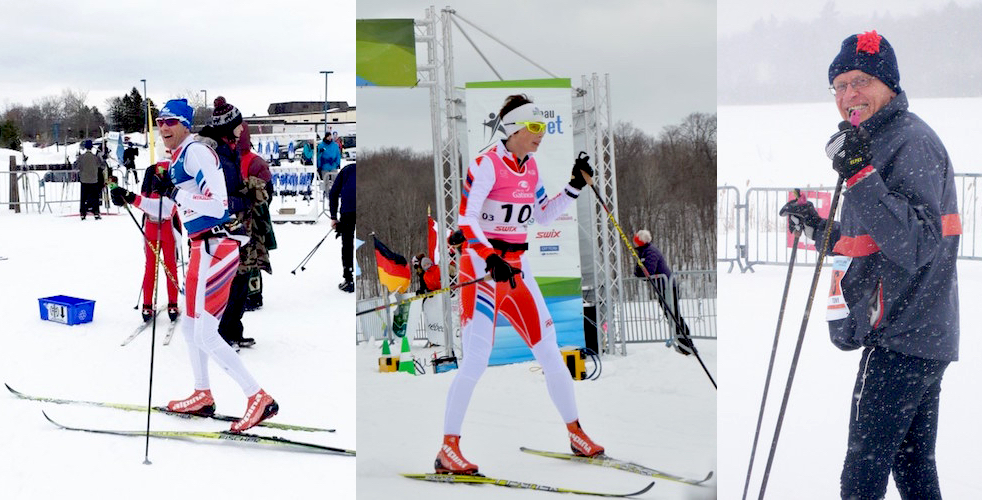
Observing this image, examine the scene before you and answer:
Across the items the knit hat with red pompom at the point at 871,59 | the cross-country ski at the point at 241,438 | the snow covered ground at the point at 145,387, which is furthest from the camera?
the cross-country ski at the point at 241,438

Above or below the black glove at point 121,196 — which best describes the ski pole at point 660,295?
below

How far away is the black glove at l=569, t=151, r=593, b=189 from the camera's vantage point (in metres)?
2.74

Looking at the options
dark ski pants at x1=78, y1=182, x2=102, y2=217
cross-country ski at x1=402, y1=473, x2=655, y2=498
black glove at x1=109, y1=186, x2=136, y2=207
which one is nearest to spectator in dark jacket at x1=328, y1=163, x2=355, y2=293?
black glove at x1=109, y1=186, x2=136, y2=207

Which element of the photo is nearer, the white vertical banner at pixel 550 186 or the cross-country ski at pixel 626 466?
the white vertical banner at pixel 550 186

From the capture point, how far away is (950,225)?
2.21 metres

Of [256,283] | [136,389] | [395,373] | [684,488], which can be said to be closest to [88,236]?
[256,283]

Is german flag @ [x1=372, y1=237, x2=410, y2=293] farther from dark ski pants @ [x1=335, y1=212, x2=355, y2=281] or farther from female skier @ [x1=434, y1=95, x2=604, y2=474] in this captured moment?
dark ski pants @ [x1=335, y1=212, x2=355, y2=281]

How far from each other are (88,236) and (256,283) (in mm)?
4943

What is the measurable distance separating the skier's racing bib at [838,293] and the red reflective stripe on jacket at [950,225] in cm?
22

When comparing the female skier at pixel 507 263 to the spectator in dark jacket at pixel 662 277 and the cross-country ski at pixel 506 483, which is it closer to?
the cross-country ski at pixel 506 483

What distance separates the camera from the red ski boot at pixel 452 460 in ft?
9.45

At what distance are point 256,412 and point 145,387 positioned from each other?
949 mm

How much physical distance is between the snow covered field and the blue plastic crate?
3.82m

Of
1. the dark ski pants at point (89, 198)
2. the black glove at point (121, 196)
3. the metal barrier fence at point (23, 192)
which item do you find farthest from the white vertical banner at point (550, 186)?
the metal barrier fence at point (23, 192)
